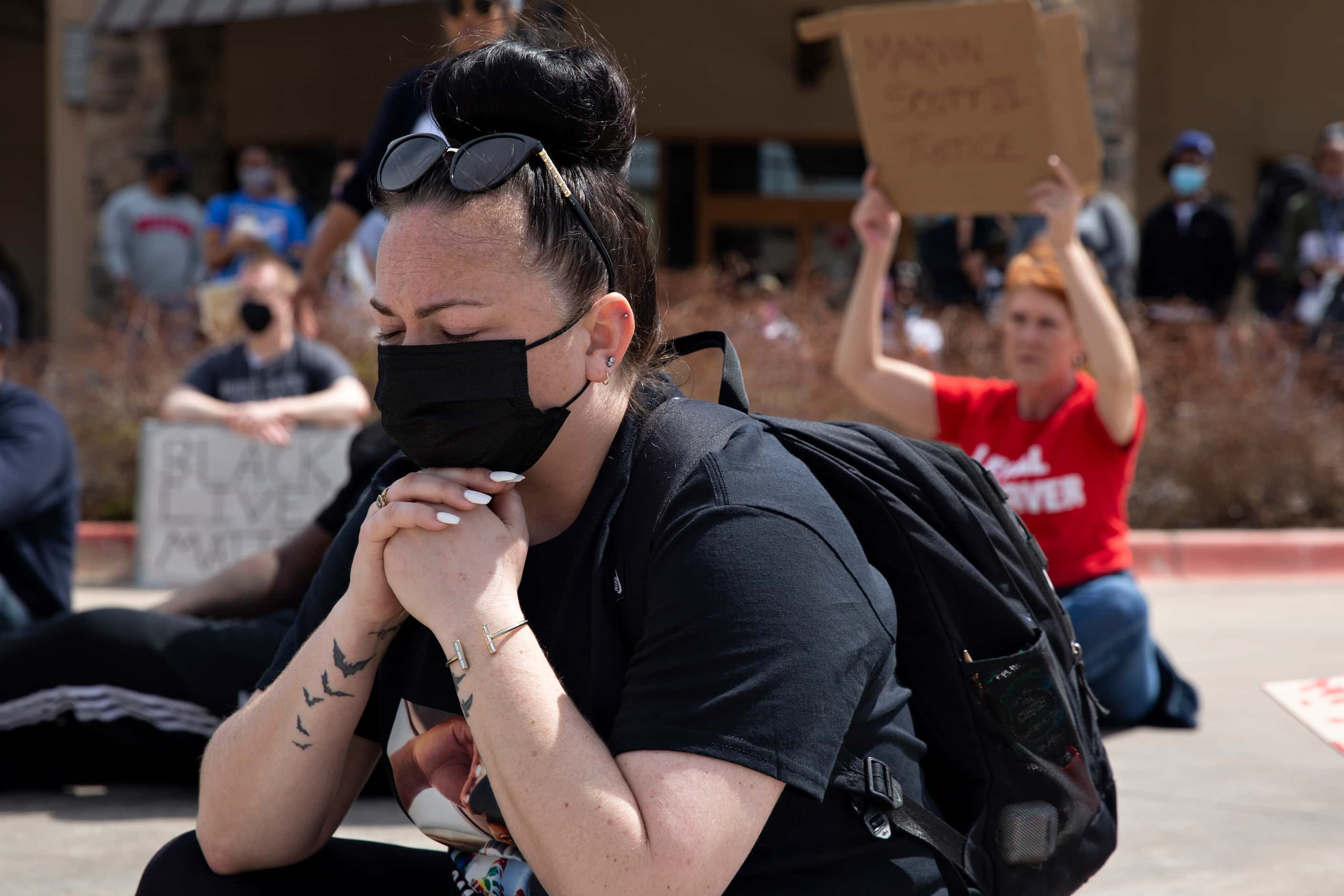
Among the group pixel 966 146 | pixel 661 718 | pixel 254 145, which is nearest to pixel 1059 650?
pixel 661 718

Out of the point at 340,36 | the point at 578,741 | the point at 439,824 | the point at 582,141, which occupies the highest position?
the point at 340,36

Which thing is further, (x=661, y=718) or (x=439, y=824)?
(x=439, y=824)

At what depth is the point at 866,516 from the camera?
185 cm

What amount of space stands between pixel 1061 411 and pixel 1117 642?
0.62m

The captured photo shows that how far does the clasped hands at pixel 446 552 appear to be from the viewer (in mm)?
1721

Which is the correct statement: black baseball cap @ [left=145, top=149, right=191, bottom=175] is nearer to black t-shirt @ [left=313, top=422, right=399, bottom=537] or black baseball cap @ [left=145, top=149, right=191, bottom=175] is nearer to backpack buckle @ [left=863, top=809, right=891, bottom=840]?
black t-shirt @ [left=313, top=422, right=399, bottom=537]

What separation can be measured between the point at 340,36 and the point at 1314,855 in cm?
1336

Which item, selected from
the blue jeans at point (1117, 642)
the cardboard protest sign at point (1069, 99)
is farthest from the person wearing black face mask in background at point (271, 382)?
the blue jeans at point (1117, 642)

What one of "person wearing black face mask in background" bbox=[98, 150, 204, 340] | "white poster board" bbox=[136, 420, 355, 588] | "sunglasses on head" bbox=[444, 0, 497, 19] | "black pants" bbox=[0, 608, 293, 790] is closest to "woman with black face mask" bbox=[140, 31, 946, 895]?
"black pants" bbox=[0, 608, 293, 790]

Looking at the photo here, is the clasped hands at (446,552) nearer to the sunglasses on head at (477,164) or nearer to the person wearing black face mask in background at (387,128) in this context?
the sunglasses on head at (477,164)

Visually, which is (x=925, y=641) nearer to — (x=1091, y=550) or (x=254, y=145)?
(x=1091, y=550)

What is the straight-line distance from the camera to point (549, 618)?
182cm

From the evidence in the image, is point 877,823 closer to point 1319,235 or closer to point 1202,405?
point 1202,405

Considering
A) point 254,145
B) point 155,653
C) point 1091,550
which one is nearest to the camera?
point 155,653
